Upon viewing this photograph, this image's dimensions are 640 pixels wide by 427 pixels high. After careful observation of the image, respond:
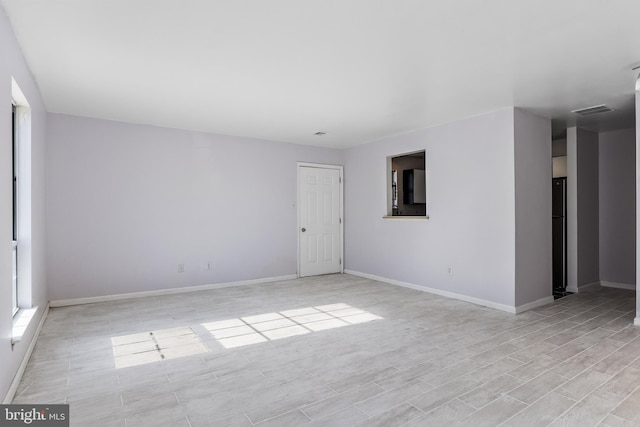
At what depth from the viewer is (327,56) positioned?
9.69ft

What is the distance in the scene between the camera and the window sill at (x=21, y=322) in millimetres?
2657

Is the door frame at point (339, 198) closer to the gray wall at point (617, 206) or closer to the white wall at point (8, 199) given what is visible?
the white wall at point (8, 199)

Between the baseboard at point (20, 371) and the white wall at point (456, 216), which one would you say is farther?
the white wall at point (456, 216)

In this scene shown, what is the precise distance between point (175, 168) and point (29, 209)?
2.30 m

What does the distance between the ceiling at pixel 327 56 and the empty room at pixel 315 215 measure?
0.08ft

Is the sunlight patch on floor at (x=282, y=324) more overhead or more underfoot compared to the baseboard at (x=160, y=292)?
more underfoot

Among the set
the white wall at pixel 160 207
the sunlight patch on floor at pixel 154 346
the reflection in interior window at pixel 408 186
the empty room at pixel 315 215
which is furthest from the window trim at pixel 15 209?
the reflection in interior window at pixel 408 186

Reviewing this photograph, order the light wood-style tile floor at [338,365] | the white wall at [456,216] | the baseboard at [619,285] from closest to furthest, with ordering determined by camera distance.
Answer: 1. the light wood-style tile floor at [338,365]
2. the white wall at [456,216]
3. the baseboard at [619,285]

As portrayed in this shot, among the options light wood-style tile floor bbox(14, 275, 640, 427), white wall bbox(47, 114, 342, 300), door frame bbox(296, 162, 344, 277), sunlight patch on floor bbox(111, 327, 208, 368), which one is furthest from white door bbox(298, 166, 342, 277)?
sunlight patch on floor bbox(111, 327, 208, 368)

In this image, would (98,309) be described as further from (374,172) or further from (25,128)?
(374,172)

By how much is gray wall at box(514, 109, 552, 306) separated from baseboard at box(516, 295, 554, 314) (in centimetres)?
4

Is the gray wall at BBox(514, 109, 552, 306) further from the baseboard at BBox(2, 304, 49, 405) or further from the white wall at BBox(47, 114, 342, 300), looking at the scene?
the baseboard at BBox(2, 304, 49, 405)

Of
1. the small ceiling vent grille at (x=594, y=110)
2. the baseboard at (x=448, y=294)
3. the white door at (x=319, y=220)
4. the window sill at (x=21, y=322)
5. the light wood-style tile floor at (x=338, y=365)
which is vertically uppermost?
the small ceiling vent grille at (x=594, y=110)

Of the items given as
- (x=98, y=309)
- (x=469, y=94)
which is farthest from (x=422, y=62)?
(x=98, y=309)
